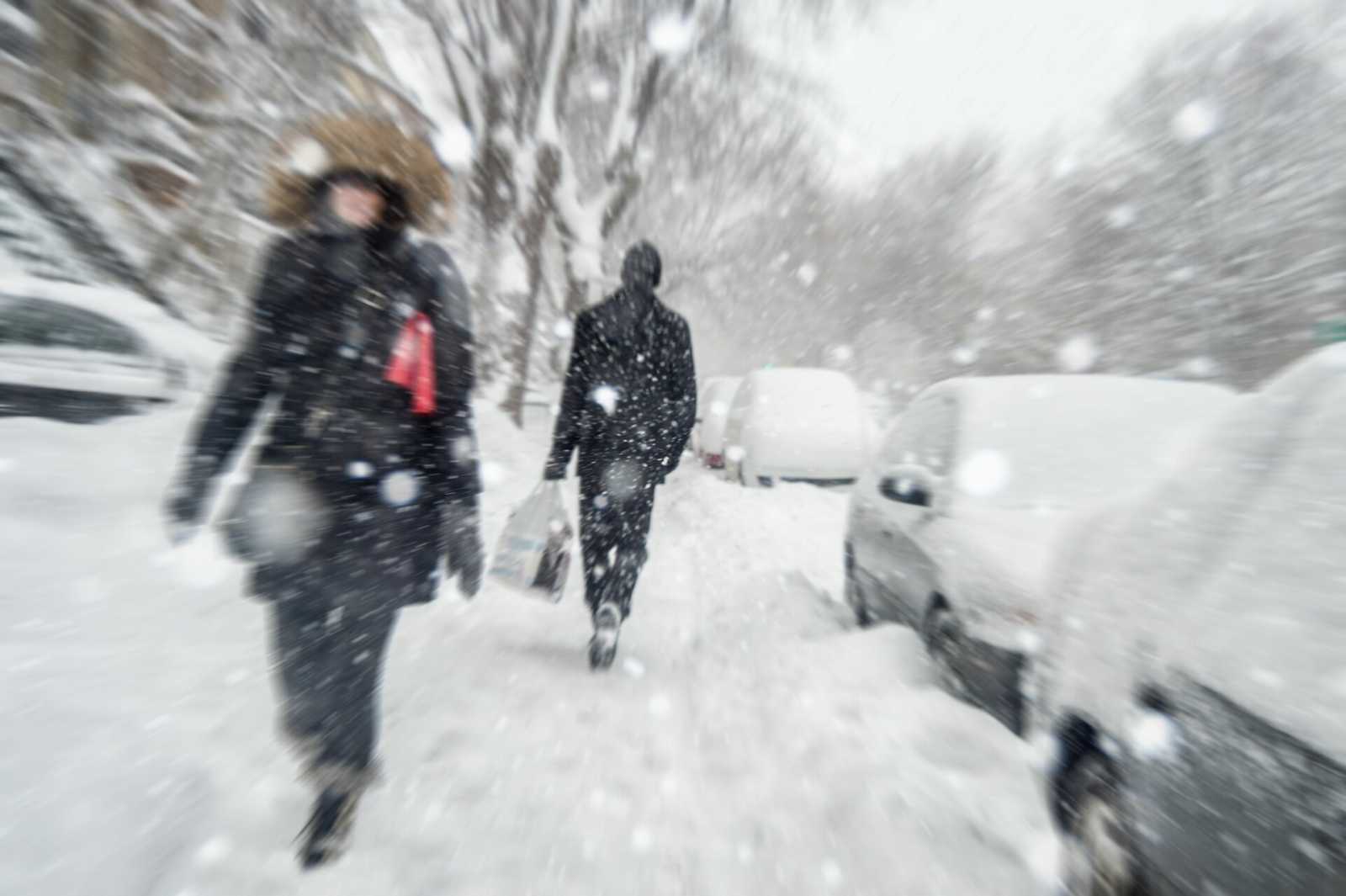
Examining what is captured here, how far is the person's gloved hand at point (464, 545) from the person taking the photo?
85.4 inches

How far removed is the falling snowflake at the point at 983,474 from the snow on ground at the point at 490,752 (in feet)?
2.73

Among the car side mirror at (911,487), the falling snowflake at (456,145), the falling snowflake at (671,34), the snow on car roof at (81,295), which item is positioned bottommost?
the car side mirror at (911,487)

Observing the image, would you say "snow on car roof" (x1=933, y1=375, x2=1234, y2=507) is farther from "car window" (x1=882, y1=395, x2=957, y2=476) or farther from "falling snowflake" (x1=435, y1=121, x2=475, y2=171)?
"falling snowflake" (x1=435, y1=121, x2=475, y2=171)

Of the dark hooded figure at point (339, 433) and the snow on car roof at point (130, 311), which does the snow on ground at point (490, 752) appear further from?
the snow on car roof at point (130, 311)

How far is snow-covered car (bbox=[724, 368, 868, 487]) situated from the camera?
943 centimetres

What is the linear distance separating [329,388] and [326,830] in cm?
127

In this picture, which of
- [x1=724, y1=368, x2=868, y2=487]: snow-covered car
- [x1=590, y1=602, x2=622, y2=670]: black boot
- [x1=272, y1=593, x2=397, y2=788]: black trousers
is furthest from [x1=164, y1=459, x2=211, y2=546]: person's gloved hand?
[x1=724, y1=368, x2=868, y2=487]: snow-covered car

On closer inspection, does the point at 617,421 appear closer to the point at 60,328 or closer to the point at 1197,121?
the point at 60,328

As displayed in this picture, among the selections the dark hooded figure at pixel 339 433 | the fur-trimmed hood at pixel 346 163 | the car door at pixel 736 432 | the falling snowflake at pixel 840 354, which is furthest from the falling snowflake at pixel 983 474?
the falling snowflake at pixel 840 354

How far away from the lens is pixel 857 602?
453 centimetres

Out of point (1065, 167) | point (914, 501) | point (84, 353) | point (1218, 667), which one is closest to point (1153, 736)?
point (1218, 667)

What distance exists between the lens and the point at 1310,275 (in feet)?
42.2

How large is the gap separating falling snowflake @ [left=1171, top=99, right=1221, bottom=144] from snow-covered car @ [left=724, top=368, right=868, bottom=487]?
11.9m

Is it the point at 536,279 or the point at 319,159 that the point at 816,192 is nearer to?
the point at 536,279
